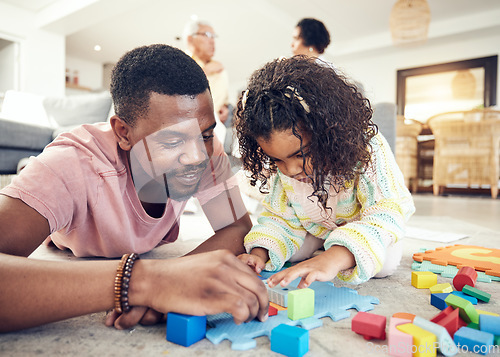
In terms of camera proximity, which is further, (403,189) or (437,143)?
(437,143)

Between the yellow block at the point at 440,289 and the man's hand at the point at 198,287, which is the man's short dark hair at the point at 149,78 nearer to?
the man's hand at the point at 198,287

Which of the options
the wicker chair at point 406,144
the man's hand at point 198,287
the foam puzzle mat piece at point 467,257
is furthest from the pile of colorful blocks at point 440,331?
the wicker chair at point 406,144

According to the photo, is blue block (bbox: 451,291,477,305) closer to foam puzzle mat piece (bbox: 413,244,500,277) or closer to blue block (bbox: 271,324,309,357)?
foam puzzle mat piece (bbox: 413,244,500,277)

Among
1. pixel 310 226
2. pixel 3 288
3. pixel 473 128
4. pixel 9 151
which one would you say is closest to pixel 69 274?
pixel 3 288

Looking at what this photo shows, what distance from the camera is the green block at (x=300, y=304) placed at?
0.68m

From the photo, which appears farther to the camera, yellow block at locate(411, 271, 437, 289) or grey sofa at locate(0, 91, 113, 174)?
grey sofa at locate(0, 91, 113, 174)

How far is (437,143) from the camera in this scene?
438cm

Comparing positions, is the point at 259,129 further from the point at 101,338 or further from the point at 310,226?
the point at 101,338

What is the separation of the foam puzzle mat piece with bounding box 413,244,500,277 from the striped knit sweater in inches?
12.6

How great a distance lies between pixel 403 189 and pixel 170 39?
20.1 ft

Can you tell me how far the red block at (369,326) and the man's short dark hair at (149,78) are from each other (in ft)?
1.94

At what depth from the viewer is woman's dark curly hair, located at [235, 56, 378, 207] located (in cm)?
82

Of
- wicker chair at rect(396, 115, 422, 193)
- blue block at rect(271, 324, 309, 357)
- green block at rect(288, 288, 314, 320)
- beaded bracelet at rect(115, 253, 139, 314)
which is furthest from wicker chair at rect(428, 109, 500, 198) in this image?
beaded bracelet at rect(115, 253, 139, 314)

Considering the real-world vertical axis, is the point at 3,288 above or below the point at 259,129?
below
